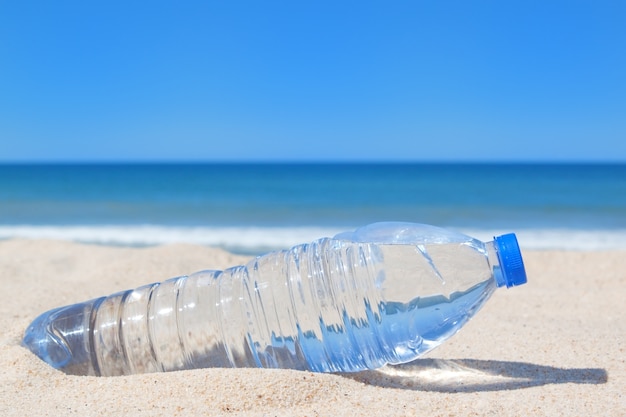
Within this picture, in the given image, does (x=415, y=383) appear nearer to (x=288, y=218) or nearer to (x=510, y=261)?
(x=510, y=261)

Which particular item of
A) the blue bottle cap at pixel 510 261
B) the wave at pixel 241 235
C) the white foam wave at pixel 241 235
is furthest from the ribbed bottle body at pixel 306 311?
the white foam wave at pixel 241 235

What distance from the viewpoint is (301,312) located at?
2.41 meters

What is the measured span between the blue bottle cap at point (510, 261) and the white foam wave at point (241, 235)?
682 centimetres

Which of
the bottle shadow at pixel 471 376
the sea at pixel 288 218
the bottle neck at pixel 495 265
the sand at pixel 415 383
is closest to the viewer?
the sand at pixel 415 383

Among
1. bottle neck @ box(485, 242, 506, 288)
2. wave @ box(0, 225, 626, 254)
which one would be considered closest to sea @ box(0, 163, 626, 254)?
wave @ box(0, 225, 626, 254)

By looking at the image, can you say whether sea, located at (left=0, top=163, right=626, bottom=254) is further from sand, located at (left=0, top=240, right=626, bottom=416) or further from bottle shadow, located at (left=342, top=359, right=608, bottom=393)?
bottle shadow, located at (left=342, top=359, right=608, bottom=393)

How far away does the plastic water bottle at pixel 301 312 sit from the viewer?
2279mm

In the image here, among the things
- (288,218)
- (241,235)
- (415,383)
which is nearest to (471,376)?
(415,383)

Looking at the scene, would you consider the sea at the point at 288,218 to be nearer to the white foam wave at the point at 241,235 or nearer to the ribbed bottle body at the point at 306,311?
the white foam wave at the point at 241,235

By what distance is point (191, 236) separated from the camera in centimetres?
1091

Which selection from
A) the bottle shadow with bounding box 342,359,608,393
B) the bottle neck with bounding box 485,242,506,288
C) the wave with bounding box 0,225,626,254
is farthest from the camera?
the wave with bounding box 0,225,626,254

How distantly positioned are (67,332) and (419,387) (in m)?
1.39

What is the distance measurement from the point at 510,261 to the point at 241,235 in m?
9.05

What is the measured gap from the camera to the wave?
951 centimetres
